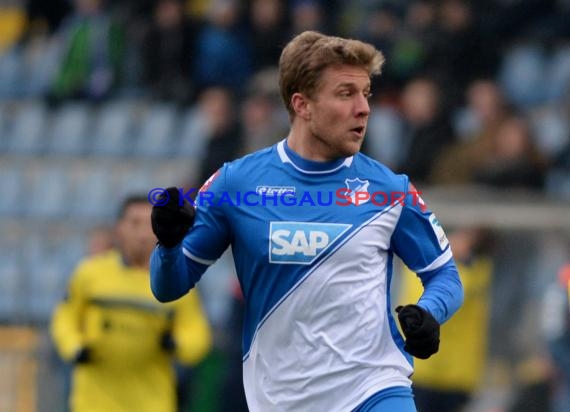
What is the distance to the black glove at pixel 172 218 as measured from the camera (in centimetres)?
552

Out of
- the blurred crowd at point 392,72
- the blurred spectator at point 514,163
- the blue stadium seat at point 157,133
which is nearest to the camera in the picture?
the blurred spectator at point 514,163

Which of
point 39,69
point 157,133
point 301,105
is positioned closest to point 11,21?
point 39,69

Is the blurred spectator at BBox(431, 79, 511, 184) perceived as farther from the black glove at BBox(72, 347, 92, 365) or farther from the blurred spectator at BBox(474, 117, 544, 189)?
the black glove at BBox(72, 347, 92, 365)

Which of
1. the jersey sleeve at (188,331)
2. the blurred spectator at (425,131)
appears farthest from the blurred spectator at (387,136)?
the jersey sleeve at (188,331)

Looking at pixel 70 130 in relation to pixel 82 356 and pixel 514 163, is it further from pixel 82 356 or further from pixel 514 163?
pixel 82 356

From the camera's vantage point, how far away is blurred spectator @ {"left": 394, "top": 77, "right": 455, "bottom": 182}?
42.2ft

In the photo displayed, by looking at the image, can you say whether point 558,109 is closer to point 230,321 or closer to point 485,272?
point 485,272

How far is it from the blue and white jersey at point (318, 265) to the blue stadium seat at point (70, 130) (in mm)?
12170

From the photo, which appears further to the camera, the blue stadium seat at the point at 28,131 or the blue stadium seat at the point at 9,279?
the blue stadium seat at the point at 28,131

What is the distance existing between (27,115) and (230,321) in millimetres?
7215

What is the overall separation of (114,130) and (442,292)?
40.2ft

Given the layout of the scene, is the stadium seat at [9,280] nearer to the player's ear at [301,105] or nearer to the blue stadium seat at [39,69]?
the blue stadium seat at [39,69]

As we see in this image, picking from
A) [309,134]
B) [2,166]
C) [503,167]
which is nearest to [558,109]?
[503,167]

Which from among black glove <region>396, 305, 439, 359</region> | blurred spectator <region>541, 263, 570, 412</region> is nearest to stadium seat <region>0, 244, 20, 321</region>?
blurred spectator <region>541, 263, 570, 412</region>
